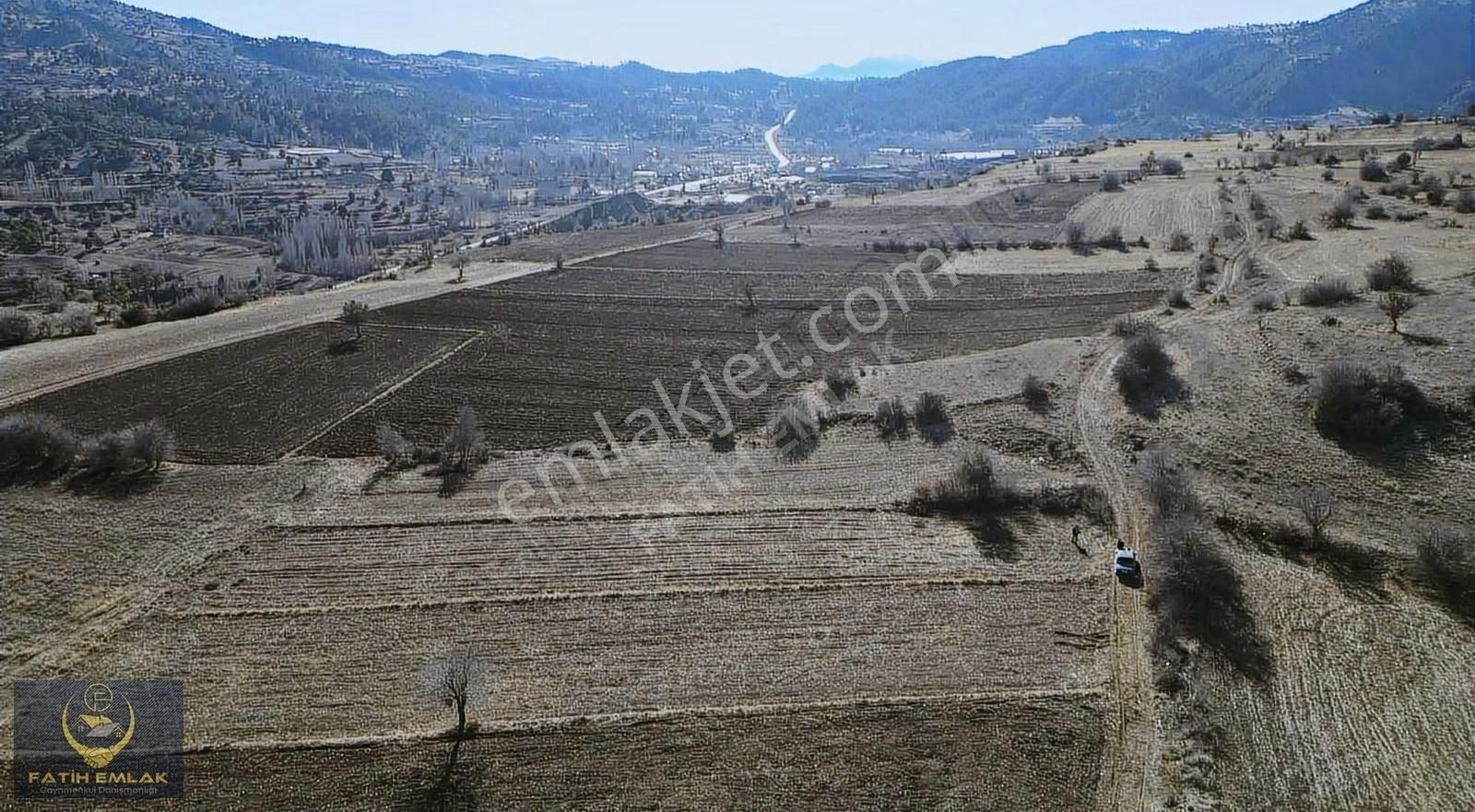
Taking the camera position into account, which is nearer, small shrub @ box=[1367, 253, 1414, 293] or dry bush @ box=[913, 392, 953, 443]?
dry bush @ box=[913, 392, 953, 443]

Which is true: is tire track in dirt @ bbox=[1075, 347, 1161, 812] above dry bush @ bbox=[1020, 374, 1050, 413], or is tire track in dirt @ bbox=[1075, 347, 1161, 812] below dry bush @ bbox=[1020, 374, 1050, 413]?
below

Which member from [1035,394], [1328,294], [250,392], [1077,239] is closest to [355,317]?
[250,392]

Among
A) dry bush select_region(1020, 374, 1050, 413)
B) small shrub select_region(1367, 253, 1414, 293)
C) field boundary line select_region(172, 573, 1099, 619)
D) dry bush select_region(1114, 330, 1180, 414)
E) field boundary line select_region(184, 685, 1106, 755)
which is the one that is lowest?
field boundary line select_region(184, 685, 1106, 755)

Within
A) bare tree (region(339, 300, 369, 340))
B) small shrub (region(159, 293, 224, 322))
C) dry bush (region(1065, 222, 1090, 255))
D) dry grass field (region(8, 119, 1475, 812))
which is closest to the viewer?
dry grass field (region(8, 119, 1475, 812))

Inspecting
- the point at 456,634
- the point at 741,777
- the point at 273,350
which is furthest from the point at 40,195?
the point at 741,777

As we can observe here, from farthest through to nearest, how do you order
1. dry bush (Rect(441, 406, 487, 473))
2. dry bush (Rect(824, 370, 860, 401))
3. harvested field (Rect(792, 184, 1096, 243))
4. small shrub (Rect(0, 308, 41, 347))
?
harvested field (Rect(792, 184, 1096, 243)) < small shrub (Rect(0, 308, 41, 347)) < dry bush (Rect(824, 370, 860, 401)) < dry bush (Rect(441, 406, 487, 473))

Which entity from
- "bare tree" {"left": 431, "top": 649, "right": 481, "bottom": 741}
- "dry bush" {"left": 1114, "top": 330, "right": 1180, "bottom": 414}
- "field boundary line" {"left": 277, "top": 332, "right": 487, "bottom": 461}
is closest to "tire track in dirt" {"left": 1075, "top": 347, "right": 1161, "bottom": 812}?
"dry bush" {"left": 1114, "top": 330, "right": 1180, "bottom": 414}

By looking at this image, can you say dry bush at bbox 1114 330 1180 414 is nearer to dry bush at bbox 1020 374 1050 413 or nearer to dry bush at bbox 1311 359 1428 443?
dry bush at bbox 1020 374 1050 413
